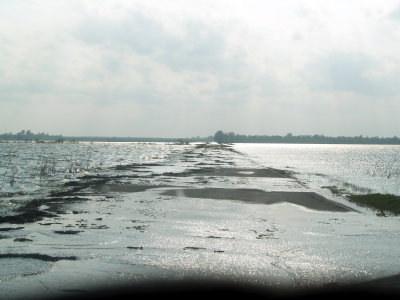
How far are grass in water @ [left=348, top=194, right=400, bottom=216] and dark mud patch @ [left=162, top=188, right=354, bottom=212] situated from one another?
1.87m

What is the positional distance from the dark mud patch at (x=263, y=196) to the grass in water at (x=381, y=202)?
1.87m

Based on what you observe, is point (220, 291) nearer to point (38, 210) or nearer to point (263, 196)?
point (38, 210)

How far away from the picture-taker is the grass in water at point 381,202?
24.5 metres

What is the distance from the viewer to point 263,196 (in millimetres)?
29062

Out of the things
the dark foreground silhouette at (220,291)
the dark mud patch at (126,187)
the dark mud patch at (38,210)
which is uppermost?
the dark foreground silhouette at (220,291)

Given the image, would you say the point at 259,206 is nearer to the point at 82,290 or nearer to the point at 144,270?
the point at 144,270

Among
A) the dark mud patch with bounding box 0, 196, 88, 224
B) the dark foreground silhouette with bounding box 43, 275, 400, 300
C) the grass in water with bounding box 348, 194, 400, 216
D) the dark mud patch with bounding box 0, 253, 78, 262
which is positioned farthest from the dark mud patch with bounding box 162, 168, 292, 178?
the dark foreground silhouette with bounding box 43, 275, 400, 300

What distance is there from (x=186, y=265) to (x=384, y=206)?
1773 cm

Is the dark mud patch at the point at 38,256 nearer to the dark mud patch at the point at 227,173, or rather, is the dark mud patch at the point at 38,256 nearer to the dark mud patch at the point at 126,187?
the dark mud patch at the point at 126,187

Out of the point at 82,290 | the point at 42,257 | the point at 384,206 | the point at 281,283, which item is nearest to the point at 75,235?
the point at 42,257

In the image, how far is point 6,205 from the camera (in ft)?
70.6

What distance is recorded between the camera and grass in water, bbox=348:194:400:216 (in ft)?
80.5

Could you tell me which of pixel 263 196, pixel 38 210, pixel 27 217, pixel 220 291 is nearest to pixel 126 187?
pixel 263 196

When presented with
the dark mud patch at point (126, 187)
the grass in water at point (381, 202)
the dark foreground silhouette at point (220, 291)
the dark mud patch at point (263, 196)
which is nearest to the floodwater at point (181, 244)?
the dark foreground silhouette at point (220, 291)
